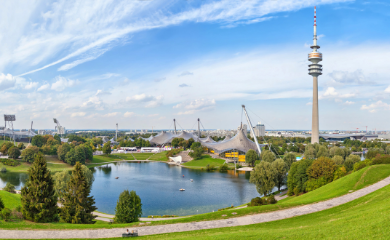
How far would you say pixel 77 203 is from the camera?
1814 centimetres

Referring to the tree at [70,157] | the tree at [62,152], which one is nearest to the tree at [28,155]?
the tree at [62,152]

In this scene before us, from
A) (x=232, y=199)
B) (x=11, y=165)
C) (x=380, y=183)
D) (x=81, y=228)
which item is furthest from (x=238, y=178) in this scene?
(x=11, y=165)

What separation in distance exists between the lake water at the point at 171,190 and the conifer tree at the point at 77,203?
9.85m

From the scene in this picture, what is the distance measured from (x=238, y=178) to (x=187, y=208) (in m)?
20.8

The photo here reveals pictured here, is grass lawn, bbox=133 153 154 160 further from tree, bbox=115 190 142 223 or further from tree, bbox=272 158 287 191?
tree, bbox=115 190 142 223

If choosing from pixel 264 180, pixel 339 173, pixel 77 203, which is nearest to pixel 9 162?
pixel 77 203

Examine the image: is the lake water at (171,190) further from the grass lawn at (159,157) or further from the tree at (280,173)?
the grass lawn at (159,157)

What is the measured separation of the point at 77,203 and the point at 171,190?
21289mm

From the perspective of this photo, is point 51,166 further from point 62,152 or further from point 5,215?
point 5,215

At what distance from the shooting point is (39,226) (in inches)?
563

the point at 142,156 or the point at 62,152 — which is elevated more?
the point at 62,152

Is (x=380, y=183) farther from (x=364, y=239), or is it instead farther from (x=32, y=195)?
(x=32, y=195)

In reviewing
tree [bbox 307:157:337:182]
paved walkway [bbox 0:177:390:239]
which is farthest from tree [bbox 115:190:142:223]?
tree [bbox 307:157:337:182]

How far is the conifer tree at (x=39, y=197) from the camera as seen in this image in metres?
15.9
